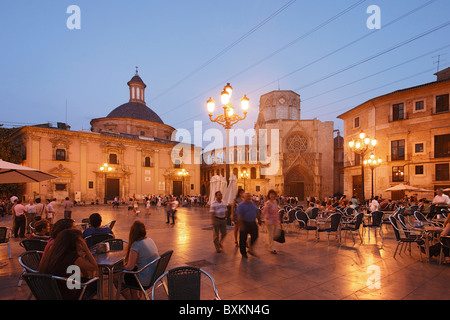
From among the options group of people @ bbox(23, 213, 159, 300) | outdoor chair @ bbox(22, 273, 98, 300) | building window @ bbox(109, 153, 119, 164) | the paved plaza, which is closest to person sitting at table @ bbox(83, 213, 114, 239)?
group of people @ bbox(23, 213, 159, 300)

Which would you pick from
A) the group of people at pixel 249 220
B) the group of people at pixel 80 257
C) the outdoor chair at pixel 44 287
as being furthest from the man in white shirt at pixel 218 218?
the outdoor chair at pixel 44 287

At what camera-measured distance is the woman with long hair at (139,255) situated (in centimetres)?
341

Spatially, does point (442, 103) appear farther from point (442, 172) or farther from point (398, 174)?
point (398, 174)

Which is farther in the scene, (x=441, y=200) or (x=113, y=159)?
(x=113, y=159)

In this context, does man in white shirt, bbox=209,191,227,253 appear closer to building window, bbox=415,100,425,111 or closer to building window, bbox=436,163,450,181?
building window, bbox=436,163,450,181

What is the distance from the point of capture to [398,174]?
2273cm

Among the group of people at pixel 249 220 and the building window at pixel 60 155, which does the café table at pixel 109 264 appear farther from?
the building window at pixel 60 155

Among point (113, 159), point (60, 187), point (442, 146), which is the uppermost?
point (442, 146)

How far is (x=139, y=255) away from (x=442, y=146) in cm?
2608

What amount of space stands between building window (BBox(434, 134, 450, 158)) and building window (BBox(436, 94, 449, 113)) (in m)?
2.27

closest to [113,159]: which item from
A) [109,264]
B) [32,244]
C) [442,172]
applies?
[32,244]

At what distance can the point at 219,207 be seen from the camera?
6973mm
